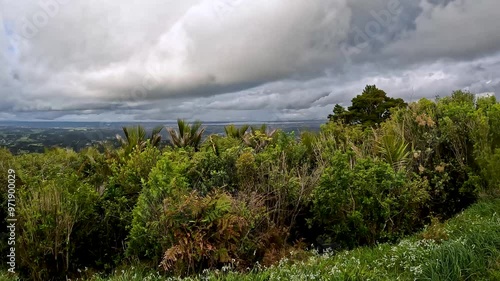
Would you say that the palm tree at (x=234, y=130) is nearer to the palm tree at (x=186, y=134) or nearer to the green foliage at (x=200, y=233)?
the palm tree at (x=186, y=134)

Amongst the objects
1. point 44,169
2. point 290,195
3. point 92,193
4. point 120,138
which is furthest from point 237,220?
point 120,138

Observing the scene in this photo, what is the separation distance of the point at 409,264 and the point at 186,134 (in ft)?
34.5

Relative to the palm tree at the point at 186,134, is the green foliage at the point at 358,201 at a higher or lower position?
lower

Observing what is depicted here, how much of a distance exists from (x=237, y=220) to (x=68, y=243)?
269 cm

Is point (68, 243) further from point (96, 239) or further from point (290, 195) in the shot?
point (290, 195)

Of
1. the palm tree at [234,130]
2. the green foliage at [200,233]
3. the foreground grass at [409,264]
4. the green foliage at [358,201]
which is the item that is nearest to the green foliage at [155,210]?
the green foliage at [200,233]

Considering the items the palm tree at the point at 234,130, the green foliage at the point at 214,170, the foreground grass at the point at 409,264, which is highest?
the palm tree at the point at 234,130

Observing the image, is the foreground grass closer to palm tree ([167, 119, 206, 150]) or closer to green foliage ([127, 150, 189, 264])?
green foliage ([127, 150, 189, 264])

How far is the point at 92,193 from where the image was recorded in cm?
663

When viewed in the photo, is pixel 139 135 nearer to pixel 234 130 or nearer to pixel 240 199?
pixel 234 130

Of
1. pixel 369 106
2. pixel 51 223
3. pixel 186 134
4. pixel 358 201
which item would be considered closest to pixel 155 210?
pixel 51 223

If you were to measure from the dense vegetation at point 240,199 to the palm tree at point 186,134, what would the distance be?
5.08 meters

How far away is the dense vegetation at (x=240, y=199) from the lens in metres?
5.55

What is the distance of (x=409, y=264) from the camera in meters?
4.86
